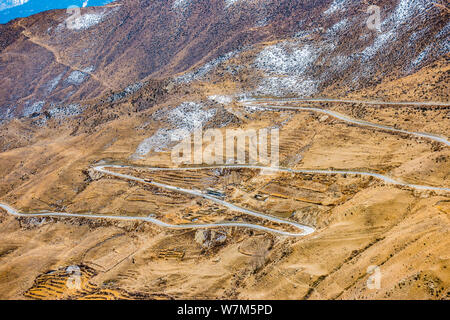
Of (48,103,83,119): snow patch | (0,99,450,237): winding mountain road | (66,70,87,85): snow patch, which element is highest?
(66,70,87,85): snow patch

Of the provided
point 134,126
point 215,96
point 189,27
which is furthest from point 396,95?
point 189,27

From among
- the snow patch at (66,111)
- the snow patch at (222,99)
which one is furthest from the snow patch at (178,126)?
the snow patch at (66,111)

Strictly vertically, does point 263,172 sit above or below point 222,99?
below

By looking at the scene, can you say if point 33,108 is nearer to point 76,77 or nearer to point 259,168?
point 76,77

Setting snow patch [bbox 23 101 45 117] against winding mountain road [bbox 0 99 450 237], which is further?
snow patch [bbox 23 101 45 117]

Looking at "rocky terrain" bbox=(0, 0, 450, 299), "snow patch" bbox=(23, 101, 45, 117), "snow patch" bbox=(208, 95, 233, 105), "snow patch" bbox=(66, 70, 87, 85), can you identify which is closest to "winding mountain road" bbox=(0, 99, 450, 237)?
"rocky terrain" bbox=(0, 0, 450, 299)

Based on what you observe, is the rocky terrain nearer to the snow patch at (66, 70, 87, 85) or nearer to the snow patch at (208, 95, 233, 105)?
the snow patch at (208, 95, 233, 105)

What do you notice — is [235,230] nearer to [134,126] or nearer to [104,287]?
[104,287]

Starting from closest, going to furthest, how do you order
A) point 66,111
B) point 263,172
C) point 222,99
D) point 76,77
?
point 263,172 < point 222,99 < point 66,111 < point 76,77

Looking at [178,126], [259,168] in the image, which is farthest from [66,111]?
[259,168]
